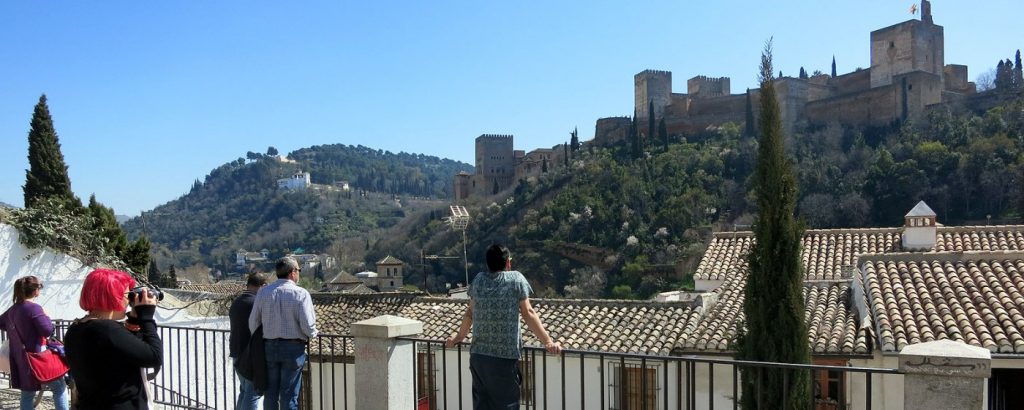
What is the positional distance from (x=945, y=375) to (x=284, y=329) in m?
3.94

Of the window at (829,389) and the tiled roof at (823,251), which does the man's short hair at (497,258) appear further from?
the tiled roof at (823,251)

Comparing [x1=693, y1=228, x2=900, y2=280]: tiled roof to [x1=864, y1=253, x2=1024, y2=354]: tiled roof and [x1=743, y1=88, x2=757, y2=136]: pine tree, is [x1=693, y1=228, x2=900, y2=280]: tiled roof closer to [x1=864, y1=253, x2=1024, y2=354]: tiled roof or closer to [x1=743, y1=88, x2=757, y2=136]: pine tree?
[x1=864, y1=253, x2=1024, y2=354]: tiled roof

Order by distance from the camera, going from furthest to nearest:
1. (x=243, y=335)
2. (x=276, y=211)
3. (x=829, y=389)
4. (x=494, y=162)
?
(x=276, y=211) < (x=494, y=162) < (x=829, y=389) < (x=243, y=335)

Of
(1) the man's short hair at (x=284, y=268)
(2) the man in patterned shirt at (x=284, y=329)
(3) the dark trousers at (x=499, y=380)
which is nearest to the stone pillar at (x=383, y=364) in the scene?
(2) the man in patterned shirt at (x=284, y=329)

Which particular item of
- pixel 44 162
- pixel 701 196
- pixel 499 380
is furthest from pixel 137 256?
pixel 701 196

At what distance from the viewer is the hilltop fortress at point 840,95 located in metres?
58.3

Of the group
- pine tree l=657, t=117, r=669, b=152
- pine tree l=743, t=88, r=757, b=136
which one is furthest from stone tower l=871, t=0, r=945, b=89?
pine tree l=657, t=117, r=669, b=152

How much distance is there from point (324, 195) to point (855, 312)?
111309 millimetres

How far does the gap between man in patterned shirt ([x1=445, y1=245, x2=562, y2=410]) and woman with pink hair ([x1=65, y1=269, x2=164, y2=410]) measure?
1.73 metres

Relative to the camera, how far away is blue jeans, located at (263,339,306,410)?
16.2ft

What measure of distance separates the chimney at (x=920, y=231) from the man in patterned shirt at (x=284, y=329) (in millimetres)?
14889

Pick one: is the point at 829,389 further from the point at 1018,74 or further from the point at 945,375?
the point at 1018,74

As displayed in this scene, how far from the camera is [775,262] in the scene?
9.59m

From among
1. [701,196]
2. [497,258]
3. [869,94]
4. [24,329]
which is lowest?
[24,329]
